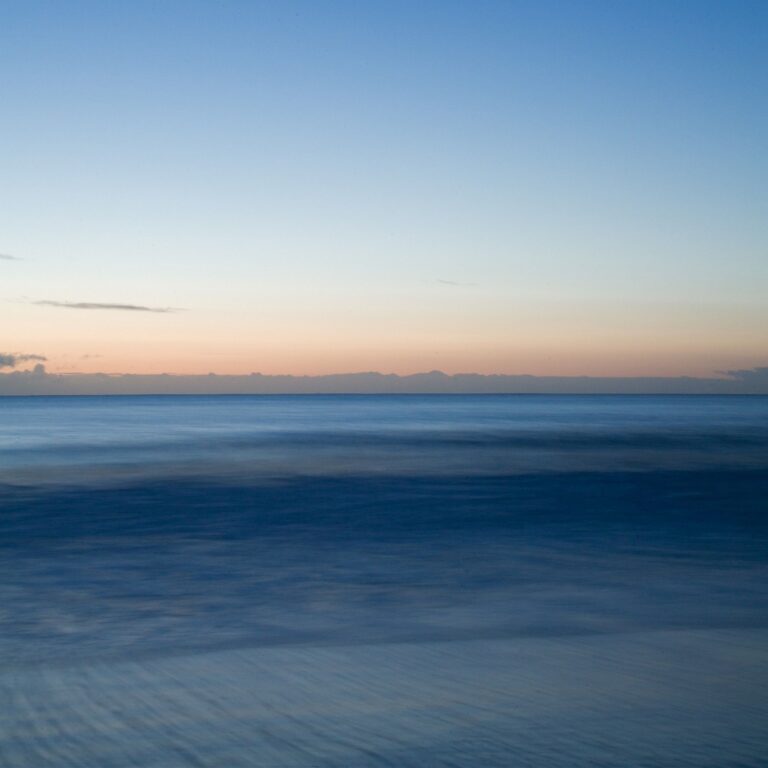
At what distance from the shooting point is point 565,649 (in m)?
5.81

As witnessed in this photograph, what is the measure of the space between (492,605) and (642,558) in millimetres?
3631

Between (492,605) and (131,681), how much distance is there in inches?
132

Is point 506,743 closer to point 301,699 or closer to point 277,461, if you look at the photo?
point 301,699

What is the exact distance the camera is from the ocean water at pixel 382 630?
4176mm

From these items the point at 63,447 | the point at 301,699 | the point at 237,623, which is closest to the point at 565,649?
the point at 301,699

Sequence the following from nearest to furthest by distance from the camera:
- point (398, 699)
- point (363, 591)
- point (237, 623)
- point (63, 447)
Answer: point (398, 699) → point (237, 623) → point (363, 591) → point (63, 447)

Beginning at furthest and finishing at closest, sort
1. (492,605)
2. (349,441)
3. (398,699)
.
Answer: (349,441)
(492,605)
(398,699)

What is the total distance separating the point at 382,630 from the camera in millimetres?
6508

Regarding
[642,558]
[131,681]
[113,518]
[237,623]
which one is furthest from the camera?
[113,518]

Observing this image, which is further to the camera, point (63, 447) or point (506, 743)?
point (63, 447)

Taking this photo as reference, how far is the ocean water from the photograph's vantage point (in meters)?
4.18

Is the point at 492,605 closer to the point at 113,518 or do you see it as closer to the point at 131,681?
the point at 131,681

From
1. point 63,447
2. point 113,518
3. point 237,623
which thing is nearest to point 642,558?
point 237,623

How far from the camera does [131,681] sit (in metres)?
5.14
